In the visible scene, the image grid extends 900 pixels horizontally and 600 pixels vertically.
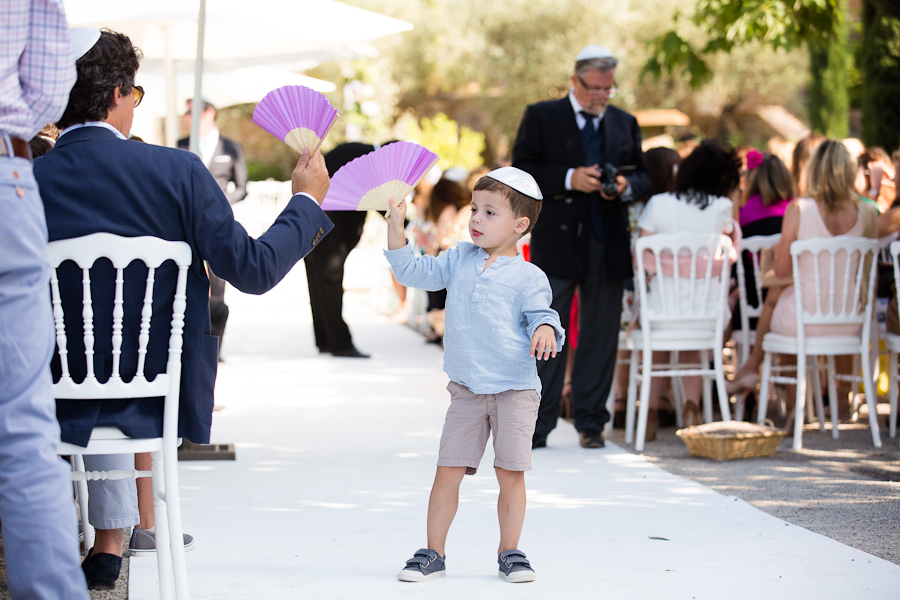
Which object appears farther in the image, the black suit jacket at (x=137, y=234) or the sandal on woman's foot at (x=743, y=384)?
the sandal on woman's foot at (x=743, y=384)

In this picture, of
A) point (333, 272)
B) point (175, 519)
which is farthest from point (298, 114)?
point (333, 272)

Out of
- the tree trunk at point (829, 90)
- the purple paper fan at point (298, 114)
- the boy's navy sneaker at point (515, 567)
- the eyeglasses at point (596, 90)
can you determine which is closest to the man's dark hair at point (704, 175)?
the eyeglasses at point (596, 90)

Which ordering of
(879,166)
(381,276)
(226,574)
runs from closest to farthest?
(226,574) → (879,166) → (381,276)

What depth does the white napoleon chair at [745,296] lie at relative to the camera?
18.3ft

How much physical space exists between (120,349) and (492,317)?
3.51 ft

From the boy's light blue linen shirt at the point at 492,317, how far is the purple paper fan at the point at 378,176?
170 millimetres

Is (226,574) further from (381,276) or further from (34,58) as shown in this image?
(381,276)

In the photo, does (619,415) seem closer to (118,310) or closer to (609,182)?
(609,182)

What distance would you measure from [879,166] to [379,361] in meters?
4.15

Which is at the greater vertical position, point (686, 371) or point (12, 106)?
point (12, 106)

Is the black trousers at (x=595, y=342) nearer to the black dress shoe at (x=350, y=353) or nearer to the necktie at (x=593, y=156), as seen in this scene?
the necktie at (x=593, y=156)

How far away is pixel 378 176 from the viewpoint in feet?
9.04

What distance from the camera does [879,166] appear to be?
668 cm

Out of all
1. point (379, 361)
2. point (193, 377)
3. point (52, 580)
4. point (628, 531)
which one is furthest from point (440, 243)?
point (52, 580)
